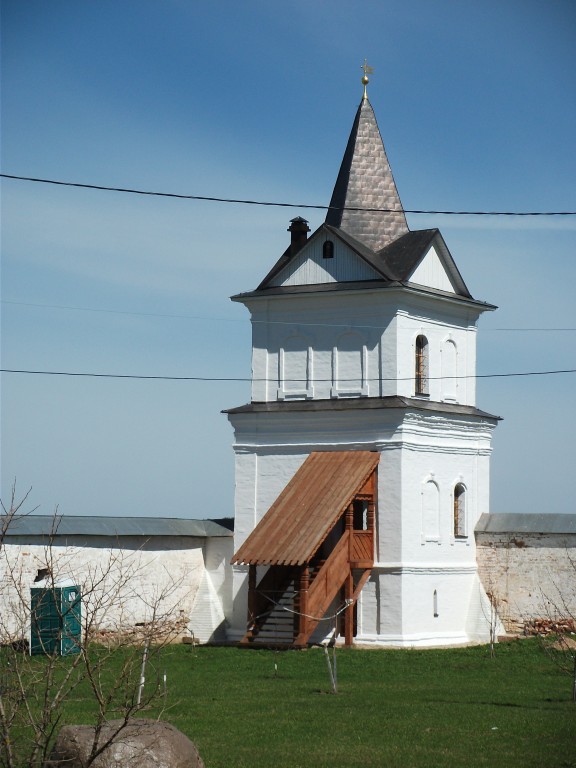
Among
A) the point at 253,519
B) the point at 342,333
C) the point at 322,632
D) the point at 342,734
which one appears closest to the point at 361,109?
the point at 342,333

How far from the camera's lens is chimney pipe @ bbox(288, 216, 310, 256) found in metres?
36.2

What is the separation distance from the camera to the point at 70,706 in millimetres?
22188

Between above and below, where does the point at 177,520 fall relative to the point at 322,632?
above

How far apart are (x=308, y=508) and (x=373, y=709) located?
10731 mm

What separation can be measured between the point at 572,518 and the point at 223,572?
882 centimetres

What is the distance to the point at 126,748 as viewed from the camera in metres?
14.8

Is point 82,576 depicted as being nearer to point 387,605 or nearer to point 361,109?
point 387,605

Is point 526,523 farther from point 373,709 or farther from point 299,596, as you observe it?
point 373,709

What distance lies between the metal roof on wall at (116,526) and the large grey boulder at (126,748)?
15351mm

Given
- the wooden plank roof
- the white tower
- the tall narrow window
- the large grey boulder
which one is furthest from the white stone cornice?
the large grey boulder

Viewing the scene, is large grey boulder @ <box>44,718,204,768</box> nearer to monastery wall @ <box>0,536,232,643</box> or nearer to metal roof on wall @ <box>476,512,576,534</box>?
monastery wall @ <box>0,536,232,643</box>

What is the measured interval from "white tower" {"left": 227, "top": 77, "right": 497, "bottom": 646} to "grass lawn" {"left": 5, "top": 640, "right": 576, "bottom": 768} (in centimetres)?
199

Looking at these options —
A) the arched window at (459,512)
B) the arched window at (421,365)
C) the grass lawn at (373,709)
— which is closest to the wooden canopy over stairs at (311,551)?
the grass lawn at (373,709)

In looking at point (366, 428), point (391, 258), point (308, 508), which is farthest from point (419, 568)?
point (391, 258)
